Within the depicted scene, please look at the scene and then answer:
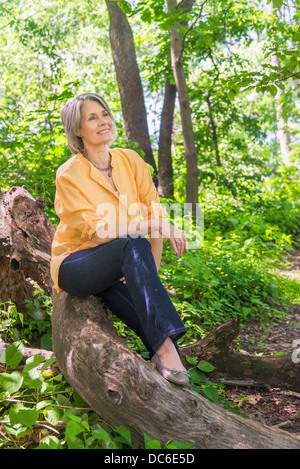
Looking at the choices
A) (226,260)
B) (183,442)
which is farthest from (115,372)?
(226,260)

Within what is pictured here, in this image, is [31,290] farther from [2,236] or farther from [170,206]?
[170,206]

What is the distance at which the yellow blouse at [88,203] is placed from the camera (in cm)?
238

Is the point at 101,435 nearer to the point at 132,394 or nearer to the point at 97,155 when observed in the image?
the point at 132,394

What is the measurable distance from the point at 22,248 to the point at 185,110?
369 centimetres

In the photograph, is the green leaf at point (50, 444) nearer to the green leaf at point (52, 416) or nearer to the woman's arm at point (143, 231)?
the green leaf at point (52, 416)

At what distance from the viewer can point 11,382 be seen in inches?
88.0

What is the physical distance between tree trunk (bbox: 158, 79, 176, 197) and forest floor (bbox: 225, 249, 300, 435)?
408cm

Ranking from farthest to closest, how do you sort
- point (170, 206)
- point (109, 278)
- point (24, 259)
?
point (170, 206)
point (24, 259)
point (109, 278)

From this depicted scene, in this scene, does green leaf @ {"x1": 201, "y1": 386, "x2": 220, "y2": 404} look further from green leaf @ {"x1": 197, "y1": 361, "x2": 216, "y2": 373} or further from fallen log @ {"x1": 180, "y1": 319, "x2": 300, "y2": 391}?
fallen log @ {"x1": 180, "y1": 319, "x2": 300, "y2": 391}

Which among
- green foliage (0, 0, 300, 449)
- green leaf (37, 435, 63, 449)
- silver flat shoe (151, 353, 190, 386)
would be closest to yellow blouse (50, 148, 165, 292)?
green foliage (0, 0, 300, 449)

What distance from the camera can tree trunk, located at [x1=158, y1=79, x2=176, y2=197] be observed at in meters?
7.99

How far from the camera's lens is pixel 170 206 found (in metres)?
7.18

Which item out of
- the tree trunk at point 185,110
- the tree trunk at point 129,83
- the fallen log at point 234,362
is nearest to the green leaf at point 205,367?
the fallen log at point 234,362
